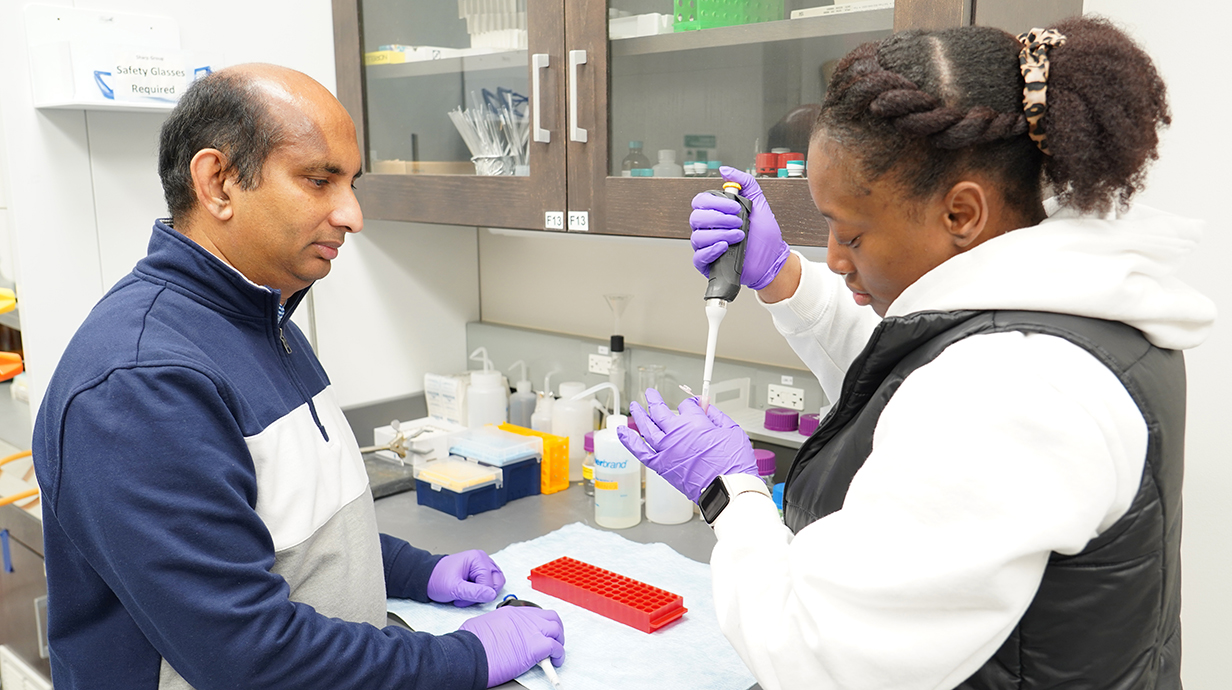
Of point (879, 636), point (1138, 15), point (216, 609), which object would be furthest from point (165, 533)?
point (1138, 15)

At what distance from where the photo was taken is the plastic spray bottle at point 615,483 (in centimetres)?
174

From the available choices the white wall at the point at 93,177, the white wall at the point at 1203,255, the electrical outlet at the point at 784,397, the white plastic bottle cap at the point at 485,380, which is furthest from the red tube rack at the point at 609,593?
the white wall at the point at 93,177

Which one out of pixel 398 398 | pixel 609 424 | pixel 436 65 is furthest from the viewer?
pixel 398 398

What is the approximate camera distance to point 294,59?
80.0 inches

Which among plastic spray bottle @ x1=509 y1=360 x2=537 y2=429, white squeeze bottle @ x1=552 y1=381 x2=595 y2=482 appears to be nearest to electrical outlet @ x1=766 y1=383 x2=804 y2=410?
white squeeze bottle @ x1=552 y1=381 x2=595 y2=482

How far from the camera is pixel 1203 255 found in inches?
55.7

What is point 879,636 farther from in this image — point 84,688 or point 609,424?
point 609,424

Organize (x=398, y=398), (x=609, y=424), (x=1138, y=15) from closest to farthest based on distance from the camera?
(x=1138, y=15) < (x=609, y=424) < (x=398, y=398)

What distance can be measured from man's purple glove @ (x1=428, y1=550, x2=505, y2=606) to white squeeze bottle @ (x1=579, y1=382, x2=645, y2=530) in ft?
1.10

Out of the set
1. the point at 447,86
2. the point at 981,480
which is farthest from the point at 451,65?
the point at 981,480

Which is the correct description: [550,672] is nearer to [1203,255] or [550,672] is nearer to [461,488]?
[461,488]

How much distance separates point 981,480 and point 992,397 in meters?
0.07

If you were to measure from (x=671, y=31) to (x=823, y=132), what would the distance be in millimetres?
718

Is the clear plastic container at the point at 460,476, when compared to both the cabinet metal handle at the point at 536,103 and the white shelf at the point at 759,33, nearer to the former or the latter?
the cabinet metal handle at the point at 536,103
